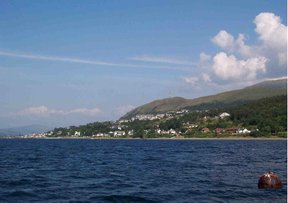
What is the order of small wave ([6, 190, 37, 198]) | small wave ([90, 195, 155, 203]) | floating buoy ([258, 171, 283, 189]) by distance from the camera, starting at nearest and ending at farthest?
1. small wave ([90, 195, 155, 203])
2. small wave ([6, 190, 37, 198])
3. floating buoy ([258, 171, 283, 189])

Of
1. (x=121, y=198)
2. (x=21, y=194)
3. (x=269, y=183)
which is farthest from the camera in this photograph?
(x=269, y=183)

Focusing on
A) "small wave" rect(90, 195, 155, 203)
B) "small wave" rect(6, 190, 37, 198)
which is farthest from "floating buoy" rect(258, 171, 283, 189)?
"small wave" rect(6, 190, 37, 198)

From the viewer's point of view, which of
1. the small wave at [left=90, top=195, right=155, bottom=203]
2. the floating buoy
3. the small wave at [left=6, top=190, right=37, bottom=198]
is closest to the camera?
the small wave at [left=90, top=195, right=155, bottom=203]

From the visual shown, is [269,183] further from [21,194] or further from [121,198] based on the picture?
[21,194]

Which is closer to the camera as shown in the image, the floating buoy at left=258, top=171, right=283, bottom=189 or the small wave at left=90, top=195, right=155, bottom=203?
the small wave at left=90, top=195, right=155, bottom=203

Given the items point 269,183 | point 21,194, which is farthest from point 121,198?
point 269,183

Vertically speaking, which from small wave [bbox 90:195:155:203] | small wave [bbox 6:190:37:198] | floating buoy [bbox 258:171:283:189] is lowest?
small wave [bbox 90:195:155:203]

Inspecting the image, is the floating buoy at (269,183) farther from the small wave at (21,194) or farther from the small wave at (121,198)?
the small wave at (21,194)

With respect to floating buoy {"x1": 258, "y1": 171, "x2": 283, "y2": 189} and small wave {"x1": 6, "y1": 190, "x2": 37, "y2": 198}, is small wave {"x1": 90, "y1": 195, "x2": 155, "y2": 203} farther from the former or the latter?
floating buoy {"x1": 258, "y1": 171, "x2": 283, "y2": 189}

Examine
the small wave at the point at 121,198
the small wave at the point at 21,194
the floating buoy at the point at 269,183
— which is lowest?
the small wave at the point at 121,198

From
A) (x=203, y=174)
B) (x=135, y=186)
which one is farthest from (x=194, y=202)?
(x=203, y=174)

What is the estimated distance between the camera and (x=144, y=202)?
126 feet

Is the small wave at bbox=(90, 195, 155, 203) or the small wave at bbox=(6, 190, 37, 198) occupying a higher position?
the small wave at bbox=(6, 190, 37, 198)

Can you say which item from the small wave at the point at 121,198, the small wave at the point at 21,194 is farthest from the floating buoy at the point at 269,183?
the small wave at the point at 21,194
